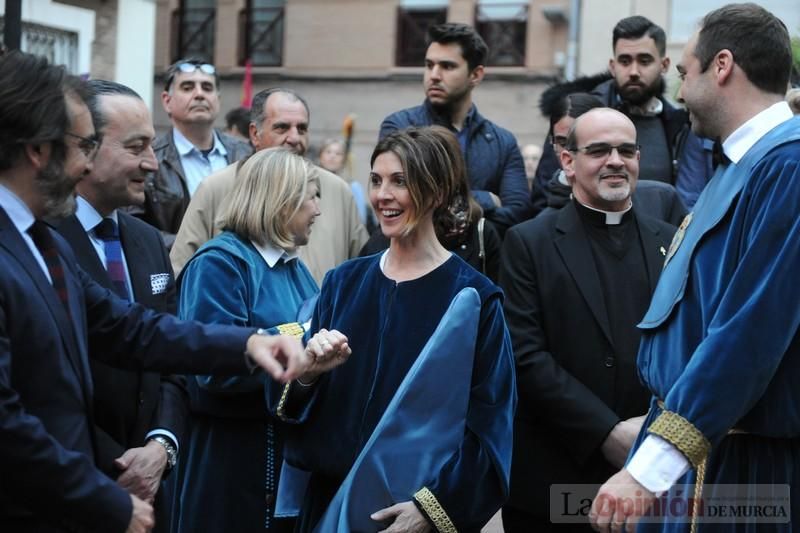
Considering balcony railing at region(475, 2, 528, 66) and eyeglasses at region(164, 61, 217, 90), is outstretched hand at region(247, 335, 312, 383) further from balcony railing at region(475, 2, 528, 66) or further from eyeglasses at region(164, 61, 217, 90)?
balcony railing at region(475, 2, 528, 66)

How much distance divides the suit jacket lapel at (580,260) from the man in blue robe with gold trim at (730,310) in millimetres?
793

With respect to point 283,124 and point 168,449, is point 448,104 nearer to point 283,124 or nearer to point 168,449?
point 283,124

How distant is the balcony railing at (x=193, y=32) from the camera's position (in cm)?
2198

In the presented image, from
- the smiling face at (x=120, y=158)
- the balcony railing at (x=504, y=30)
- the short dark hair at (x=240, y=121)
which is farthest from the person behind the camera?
the balcony railing at (x=504, y=30)

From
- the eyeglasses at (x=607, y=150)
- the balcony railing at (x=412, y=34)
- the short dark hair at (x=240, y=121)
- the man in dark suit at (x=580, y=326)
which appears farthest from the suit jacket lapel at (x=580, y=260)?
the balcony railing at (x=412, y=34)

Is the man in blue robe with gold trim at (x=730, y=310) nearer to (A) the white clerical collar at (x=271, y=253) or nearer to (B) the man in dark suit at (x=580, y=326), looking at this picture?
(B) the man in dark suit at (x=580, y=326)

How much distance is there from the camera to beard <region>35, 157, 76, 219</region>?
3.09m

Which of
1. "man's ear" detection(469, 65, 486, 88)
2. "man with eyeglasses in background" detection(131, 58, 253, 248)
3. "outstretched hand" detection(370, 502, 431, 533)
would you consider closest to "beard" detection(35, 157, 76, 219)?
"outstretched hand" detection(370, 502, 431, 533)

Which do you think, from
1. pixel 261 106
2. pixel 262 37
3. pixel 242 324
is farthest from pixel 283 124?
pixel 262 37

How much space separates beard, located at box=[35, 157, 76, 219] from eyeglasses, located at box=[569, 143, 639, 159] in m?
2.36

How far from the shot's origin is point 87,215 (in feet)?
13.6

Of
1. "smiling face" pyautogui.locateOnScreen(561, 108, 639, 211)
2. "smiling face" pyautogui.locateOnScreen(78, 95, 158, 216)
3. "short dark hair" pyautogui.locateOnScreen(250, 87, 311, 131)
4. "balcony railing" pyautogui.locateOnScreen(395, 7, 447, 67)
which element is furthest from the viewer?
"balcony railing" pyautogui.locateOnScreen(395, 7, 447, 67)

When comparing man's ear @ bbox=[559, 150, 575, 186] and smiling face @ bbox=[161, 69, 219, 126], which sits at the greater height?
smiling face @ bbox=[161, 69, 219, 126]

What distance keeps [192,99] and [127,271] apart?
3.13 metres
